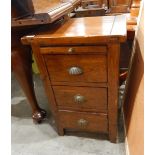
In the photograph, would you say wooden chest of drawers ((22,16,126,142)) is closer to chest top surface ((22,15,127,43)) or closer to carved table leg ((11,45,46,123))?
chest top surface ((22,15,127,43))

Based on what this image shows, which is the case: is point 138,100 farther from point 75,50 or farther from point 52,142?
point 52,142

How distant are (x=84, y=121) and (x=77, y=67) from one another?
369 millimetres

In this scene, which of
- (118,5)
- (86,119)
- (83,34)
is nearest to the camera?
(83,34)

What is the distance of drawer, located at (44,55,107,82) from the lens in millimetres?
880

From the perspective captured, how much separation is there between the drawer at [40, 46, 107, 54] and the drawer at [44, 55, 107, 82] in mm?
26

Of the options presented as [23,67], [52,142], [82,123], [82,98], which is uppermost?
[23,67]

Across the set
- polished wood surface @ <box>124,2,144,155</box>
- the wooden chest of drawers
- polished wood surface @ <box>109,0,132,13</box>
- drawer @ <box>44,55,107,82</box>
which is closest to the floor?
the wooden chest of drawers

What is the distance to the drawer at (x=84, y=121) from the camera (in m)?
1.08

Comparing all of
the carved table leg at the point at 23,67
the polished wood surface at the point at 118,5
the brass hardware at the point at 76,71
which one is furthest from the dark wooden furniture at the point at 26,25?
the polished wood surface at the point at 118,5

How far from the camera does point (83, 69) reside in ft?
3.00

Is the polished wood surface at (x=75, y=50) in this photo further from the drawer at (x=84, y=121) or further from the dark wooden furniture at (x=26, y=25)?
the drawer at (x=84, y=121)

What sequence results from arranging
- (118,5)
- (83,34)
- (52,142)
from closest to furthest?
(83,34)
(52,142)
(118,5)

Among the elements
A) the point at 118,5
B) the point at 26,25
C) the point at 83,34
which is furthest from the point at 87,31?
the point at 118,5
